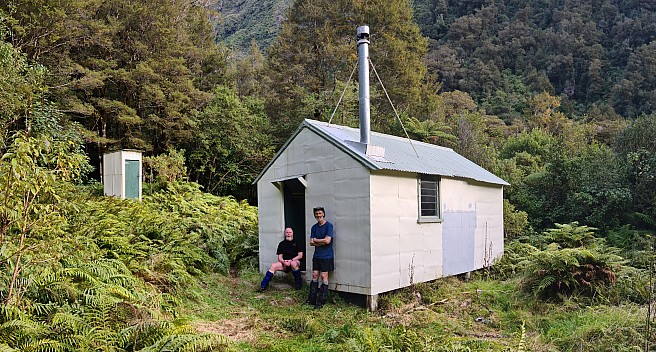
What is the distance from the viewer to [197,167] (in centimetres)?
1988

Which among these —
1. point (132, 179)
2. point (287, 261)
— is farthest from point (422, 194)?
point (132, 179)

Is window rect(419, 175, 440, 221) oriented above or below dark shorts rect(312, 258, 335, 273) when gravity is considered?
above

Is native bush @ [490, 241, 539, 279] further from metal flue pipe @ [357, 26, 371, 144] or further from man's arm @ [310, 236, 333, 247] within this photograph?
man's arm @ [310, 236, 333, 247]

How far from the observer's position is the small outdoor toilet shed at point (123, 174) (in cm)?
1382

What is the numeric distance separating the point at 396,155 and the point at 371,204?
1853 mm

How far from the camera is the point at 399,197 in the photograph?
8828 mm

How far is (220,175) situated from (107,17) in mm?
7149

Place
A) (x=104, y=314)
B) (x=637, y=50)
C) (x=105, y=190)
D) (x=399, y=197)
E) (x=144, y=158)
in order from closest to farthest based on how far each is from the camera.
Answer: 1. (x=104, y=314)
2. (x=399, y=197)
3. (x=105, y=190)
4. (x=144, y=158)
5. (x=637, y=50)

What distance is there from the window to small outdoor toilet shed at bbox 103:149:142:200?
885 cm

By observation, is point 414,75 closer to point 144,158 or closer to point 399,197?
point 144,158

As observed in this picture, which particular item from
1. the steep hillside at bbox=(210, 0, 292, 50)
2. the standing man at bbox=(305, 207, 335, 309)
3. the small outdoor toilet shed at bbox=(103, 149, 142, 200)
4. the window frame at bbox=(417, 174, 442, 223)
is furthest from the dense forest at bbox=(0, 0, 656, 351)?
the steep hillside at bbox=(210, 0, 292, 50)

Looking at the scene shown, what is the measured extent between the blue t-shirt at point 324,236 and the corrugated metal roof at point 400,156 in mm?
1381

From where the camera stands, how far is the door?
33.1 feet

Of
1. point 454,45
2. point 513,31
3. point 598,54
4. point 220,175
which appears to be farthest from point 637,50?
point 220,175
